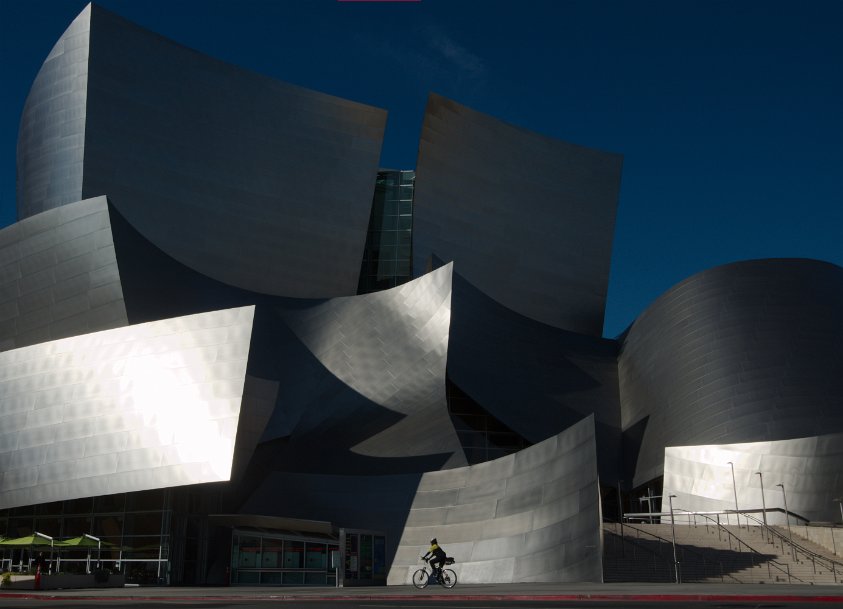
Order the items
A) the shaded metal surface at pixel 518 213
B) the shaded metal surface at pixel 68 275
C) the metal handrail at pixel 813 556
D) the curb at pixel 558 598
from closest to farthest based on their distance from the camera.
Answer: the curb at pixel 558 598
the metal handrail at pixel 813 556
the shaded metal surface at pixel 68 275
the shaded metal surface at pixel 518 213

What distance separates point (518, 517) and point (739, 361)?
12804 mm

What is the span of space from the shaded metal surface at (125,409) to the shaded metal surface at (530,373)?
10.1 metres

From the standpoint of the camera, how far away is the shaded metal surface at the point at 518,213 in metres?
36.7

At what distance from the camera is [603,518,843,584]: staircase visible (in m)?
18.6

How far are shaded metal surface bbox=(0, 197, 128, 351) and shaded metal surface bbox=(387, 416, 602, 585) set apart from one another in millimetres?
10824

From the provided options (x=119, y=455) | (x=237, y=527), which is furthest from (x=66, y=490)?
(x=237, y=527)

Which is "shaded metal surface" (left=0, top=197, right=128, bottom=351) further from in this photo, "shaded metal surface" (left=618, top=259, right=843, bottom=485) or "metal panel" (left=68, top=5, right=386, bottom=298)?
"shaded metal surface" (left=618, top=259, right=843, bottom=485)

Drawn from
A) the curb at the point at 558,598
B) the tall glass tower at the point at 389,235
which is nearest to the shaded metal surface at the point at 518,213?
the tall glass tower at the point at 389,235

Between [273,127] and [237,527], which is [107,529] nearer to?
[237,527]

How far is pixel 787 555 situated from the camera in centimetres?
2022

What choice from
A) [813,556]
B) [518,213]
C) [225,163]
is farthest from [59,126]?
[813,556]

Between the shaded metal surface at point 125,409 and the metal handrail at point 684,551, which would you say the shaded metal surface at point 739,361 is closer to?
the metal handrail at point 684,551

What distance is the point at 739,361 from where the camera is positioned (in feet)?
94.0

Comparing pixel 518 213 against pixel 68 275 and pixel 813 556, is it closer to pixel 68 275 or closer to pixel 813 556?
pixel 68 275
